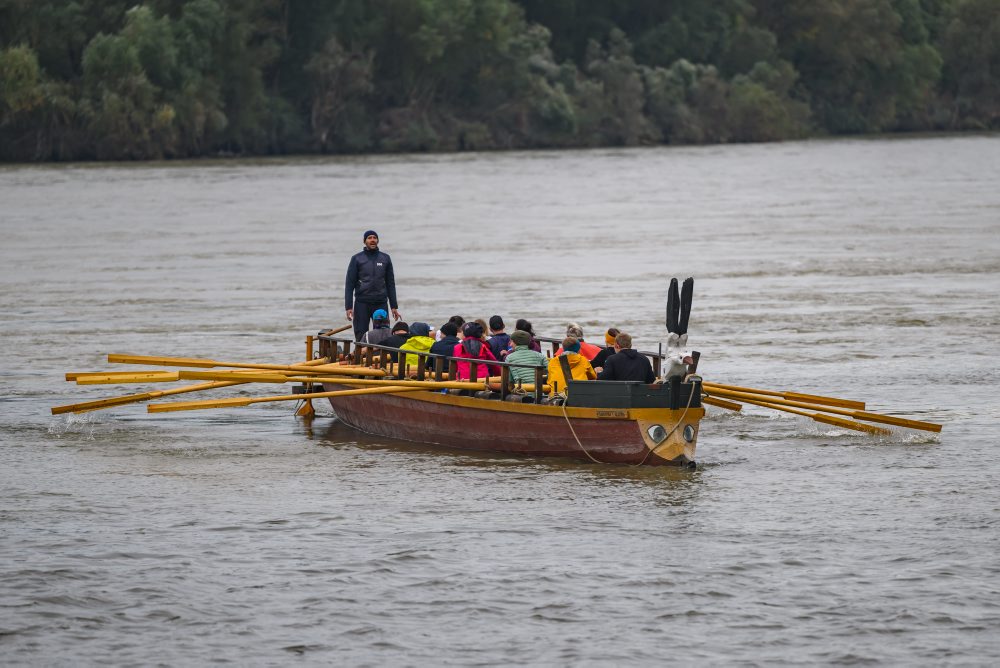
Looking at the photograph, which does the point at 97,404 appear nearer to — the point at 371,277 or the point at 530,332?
the point at 371,277

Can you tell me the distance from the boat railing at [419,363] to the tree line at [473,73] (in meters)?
60.0

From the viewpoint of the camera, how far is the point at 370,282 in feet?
70.6

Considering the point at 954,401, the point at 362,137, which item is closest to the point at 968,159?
the point at 362,137

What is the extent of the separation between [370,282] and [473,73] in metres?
77.9

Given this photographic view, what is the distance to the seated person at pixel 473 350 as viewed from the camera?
1952cm

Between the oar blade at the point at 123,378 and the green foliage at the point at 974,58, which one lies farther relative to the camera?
the green foliage at the point at 974,58

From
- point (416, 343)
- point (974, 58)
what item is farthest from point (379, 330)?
point (974, 58)

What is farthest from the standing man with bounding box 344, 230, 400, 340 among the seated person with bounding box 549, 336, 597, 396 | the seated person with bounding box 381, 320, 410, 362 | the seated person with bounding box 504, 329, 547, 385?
the seated person with bounding box 549, 336, 597, 396

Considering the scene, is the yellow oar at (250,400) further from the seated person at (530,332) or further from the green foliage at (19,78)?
the green foliage at (19,78)

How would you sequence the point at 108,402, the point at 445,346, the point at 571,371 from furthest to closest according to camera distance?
1. the point at 108,402
2. the point at 445,346
3. the point at 571,371

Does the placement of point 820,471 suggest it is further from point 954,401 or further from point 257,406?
point 257,406

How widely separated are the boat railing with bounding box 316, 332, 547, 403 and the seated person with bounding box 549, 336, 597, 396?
140 mm

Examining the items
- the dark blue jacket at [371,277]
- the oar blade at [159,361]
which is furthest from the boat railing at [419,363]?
the oar blade at [159,361]

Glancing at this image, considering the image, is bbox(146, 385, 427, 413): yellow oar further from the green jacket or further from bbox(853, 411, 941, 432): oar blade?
bbox(853, 411, 941, 432): oar blade
